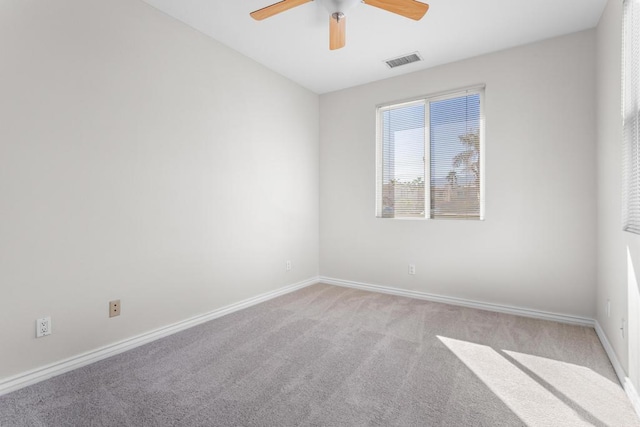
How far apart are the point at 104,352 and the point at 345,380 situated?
1662 millimetres

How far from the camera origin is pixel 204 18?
2.63m

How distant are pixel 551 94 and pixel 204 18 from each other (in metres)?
3.14

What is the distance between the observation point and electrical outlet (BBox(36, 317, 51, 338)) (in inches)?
A: 74.2

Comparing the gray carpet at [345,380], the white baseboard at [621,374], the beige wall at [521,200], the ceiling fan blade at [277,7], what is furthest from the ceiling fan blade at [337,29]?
the white baseboard at [621,374]

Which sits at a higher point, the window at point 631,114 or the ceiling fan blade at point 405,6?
the ceiling fan blade at point 405,6

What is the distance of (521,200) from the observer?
3029 millimetres

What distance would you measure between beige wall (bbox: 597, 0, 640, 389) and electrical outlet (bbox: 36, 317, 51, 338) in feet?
10.8

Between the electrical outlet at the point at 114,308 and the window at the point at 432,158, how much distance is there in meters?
2.85

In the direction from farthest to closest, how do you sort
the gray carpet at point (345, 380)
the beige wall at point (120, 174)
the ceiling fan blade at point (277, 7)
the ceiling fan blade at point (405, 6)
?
the ceiling fan blade at point (277, 7), the ceiling fan blade at point (405, 6), the beige wall at point (120, 174), the gray carpet at point (345, 380)

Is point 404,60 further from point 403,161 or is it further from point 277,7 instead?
point 277,7

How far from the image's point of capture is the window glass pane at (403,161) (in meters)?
3.69

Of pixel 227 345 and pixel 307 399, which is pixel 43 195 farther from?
pixel 307 399

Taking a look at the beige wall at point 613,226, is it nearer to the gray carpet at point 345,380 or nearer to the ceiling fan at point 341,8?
the gray carpet at point 345,380

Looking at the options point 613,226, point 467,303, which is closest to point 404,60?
point 613,226
